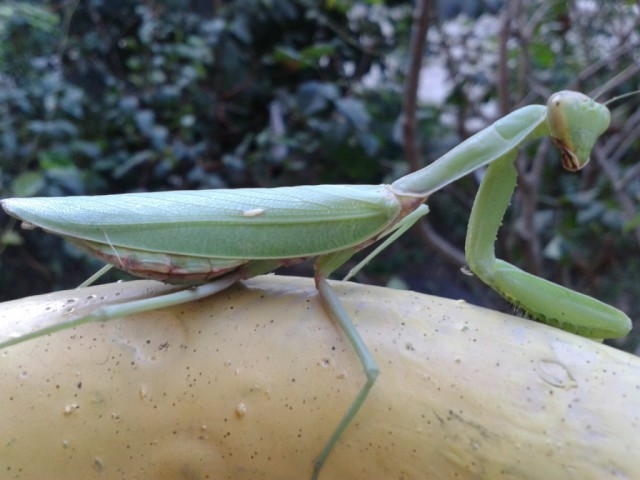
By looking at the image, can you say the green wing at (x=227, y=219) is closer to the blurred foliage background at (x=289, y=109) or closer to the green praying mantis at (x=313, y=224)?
the green praying mantis at (x=313, y=224)

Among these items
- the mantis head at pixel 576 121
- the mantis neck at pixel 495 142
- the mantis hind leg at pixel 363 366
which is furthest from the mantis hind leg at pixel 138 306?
the mantis head at pixel 576 121

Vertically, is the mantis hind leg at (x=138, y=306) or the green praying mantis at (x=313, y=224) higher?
the green praying mantis at (x=313, y=224)

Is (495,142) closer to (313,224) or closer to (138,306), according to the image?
(313,224)

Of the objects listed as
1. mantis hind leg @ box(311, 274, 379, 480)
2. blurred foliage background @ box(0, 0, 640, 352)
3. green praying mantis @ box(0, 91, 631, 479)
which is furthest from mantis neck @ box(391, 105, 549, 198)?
blurred foliage background @ box(0, 0, 640, 352)

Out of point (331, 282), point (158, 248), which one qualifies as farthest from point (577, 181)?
point (158, 248)

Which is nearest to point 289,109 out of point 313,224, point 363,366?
point 313,224

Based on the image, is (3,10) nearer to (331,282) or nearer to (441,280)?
(331,282)
